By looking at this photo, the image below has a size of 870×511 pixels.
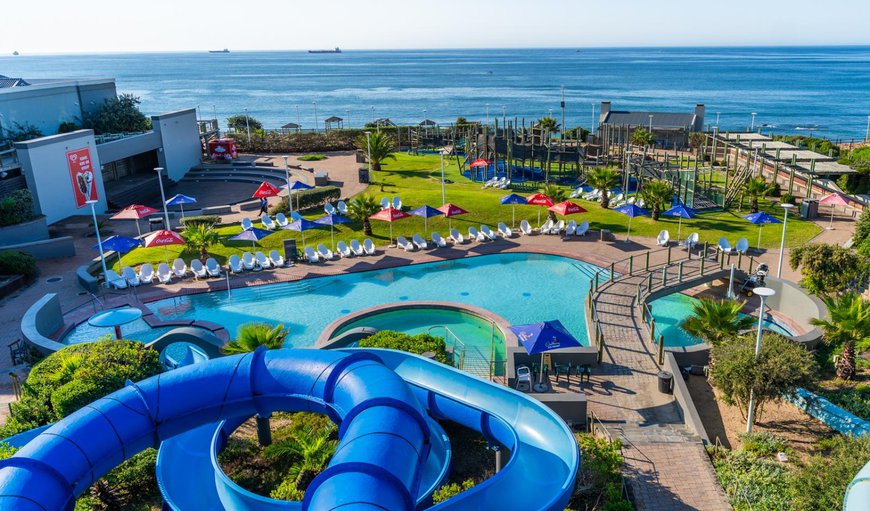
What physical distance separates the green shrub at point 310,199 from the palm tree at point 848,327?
1050 inches

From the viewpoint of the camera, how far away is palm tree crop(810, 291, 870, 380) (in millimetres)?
17172

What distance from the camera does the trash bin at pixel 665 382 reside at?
1762 cm

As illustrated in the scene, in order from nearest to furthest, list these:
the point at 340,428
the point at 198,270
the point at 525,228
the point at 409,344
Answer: the point at 340,428, the point at 409,344, the point at 198,270, the point at 525,228

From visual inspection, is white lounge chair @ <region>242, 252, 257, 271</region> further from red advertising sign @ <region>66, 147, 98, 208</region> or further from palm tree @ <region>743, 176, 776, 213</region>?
palm tree @ <region>743, 176, 776, 213</region>

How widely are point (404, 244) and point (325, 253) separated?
3.75m

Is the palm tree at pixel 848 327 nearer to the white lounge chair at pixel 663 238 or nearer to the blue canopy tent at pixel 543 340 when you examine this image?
the blue canopy tent at pixel 543 340

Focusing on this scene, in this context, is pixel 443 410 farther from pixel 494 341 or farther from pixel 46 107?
pixel 46 107

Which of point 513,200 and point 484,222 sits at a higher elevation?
point 513,200

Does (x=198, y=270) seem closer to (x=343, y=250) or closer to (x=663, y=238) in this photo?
(x=343, y=250)

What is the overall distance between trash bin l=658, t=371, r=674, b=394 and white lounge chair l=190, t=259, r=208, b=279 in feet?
61.5

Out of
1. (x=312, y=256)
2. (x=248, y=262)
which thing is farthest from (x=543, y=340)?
(x=248, y=262)

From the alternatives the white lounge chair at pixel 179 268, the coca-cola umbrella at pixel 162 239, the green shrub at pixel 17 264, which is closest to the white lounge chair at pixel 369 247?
the white lounge chair at pixel 179 268

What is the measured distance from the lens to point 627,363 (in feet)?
63.1

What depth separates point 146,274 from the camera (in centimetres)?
2727
